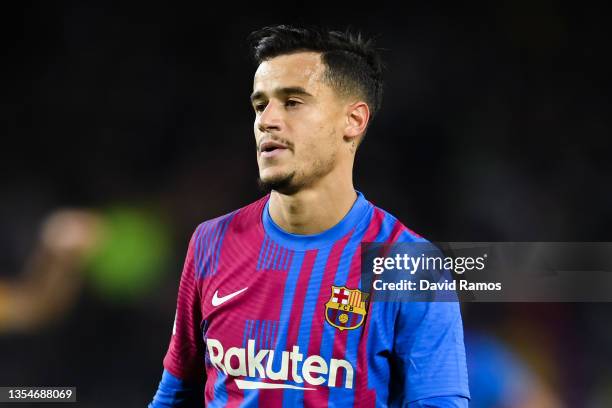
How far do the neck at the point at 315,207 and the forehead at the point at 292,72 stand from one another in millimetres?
385

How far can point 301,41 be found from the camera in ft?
9.07

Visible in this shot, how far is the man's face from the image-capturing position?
2.59 m

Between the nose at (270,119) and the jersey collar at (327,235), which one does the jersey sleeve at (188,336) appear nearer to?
the jersey collar at (327,235)

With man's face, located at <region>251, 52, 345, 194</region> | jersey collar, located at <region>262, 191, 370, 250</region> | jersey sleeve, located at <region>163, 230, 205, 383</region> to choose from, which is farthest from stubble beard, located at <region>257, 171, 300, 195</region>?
jersey sleeve, located at <region>163, 230, 205, 383</region>

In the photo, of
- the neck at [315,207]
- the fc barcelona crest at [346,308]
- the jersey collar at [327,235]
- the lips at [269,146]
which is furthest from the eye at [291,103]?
the fc barcelona crest at [346,308]

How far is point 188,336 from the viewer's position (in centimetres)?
292

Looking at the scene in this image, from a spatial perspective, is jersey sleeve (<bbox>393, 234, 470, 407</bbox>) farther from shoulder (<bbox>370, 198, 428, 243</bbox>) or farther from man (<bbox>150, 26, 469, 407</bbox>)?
shoulder (<bbox>370, 198, 428, 243</bbox>)

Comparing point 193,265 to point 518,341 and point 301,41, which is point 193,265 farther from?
point 518,341

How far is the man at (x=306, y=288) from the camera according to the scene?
249 centimetres

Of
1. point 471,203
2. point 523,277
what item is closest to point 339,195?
point 523,277

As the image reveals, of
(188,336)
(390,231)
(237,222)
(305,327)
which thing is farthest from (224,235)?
(390,231)

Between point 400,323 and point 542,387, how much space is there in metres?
2.69

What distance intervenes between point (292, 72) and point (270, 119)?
8.5 inches

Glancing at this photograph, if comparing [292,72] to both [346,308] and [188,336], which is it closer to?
[346,308]
